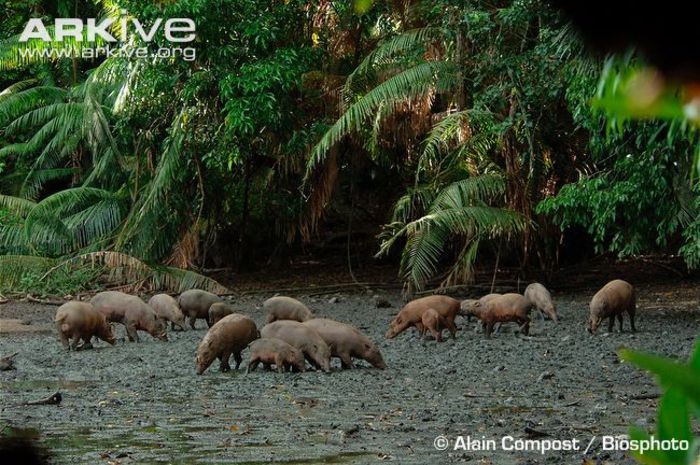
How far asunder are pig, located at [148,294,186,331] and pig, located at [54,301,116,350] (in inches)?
70.3

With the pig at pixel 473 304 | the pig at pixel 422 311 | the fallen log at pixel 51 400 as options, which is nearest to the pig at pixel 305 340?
the fallen log at pixel 51 400

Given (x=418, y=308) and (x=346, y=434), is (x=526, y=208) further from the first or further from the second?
(x=346, y=434)

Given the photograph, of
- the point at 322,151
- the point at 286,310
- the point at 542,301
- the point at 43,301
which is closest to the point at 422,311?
the point at 286,310

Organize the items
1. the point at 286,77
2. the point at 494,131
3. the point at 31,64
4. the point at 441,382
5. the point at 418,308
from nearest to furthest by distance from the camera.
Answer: the point at 441,382, the point at 418,308, the point at 494,131, the point at 286,77, the point at 31,64

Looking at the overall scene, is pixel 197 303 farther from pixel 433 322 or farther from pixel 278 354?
pixel 278 354

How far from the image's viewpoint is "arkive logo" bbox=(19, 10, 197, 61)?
1527 cm

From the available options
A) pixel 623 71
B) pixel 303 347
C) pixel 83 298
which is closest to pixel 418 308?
pixel 303 347

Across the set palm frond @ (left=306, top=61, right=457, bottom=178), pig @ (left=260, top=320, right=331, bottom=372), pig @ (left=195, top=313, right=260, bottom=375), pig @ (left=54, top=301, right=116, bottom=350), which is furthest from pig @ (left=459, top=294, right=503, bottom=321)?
pig @ (left=54, top=301, right=116, bottom=350)

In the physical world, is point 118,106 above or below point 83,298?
above

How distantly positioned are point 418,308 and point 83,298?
6.24 metres

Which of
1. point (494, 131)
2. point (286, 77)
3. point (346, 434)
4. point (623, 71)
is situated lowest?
point (346, 434)

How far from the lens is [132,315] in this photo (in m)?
11.4

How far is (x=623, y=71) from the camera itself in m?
0.44

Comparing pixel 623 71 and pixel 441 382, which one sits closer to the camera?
pixel 623 71
